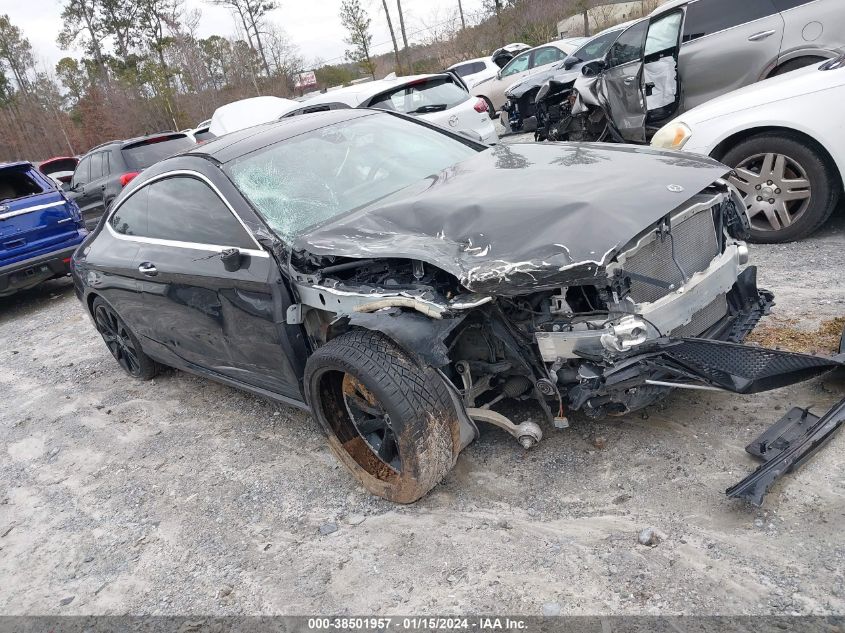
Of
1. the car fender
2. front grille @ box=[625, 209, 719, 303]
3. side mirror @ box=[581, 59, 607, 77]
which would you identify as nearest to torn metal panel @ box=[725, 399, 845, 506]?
front grille @ box=[625, 209, 719, 303]

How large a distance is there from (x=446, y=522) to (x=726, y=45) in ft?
18.1

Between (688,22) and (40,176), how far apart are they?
7.92 metres

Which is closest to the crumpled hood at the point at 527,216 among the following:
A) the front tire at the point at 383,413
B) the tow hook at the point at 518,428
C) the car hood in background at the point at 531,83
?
the front tire at the point at 383,413

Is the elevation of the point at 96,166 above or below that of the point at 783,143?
above

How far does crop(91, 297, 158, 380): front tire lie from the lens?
188 inches

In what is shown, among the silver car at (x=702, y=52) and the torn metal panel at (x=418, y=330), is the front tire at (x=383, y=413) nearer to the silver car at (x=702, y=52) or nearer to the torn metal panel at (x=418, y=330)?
the torn metal panel at (x=418, y=330)

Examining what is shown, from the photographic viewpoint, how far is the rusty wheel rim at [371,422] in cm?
280

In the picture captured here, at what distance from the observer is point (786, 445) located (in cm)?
252

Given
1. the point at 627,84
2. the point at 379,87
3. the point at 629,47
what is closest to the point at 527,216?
the point at 627,84

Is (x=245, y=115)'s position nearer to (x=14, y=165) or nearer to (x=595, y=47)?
(x=14, y=165)

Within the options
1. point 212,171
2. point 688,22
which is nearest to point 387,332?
point 212,171

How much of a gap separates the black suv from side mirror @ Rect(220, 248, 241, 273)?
7696mm

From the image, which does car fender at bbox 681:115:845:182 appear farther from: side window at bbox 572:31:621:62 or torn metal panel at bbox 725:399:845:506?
side window at bbox 572:31:621:62

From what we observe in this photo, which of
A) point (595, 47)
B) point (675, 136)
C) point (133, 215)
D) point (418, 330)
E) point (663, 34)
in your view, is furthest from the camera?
point (595, 47)
